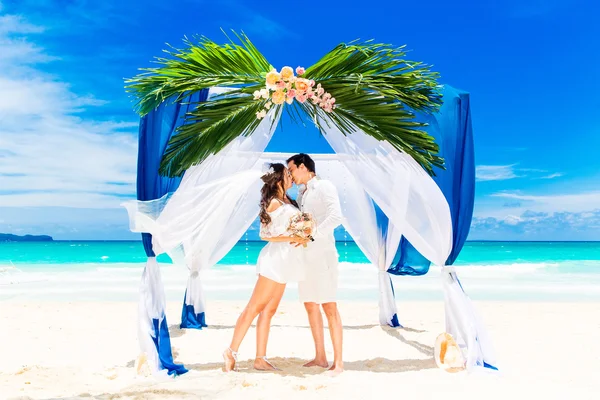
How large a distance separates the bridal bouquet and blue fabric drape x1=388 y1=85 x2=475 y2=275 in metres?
1.17

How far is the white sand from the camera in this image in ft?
11.9

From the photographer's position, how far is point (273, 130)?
14.4ft

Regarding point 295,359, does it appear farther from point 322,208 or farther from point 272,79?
point 272,79

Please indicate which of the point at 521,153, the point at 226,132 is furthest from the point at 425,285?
the point at 521,153

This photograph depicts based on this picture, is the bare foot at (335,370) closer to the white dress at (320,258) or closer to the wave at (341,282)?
the white dress at (320,258)

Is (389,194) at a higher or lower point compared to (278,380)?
higher

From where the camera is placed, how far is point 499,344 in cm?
546

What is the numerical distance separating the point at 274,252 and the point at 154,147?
1.18 metres

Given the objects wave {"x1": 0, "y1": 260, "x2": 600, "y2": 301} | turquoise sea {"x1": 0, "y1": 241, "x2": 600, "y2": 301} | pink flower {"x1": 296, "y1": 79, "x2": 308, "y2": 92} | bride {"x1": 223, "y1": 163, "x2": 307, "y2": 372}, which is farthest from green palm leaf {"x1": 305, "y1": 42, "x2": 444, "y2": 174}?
turquoise sea {"x1": 0, "y1": 241, "x2": 600, "y2": 301}

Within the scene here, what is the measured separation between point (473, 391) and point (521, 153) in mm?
24238

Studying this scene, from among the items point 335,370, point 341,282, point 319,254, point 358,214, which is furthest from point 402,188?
point 341,282

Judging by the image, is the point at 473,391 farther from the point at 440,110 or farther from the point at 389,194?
the point at 440,110

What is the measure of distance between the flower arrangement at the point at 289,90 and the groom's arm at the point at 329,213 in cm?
60

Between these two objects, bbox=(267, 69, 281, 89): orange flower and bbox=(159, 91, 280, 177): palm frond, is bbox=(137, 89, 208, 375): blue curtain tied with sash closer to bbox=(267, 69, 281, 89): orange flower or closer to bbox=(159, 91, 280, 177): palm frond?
bbox=(159, 91, 280, 177): palm frond
